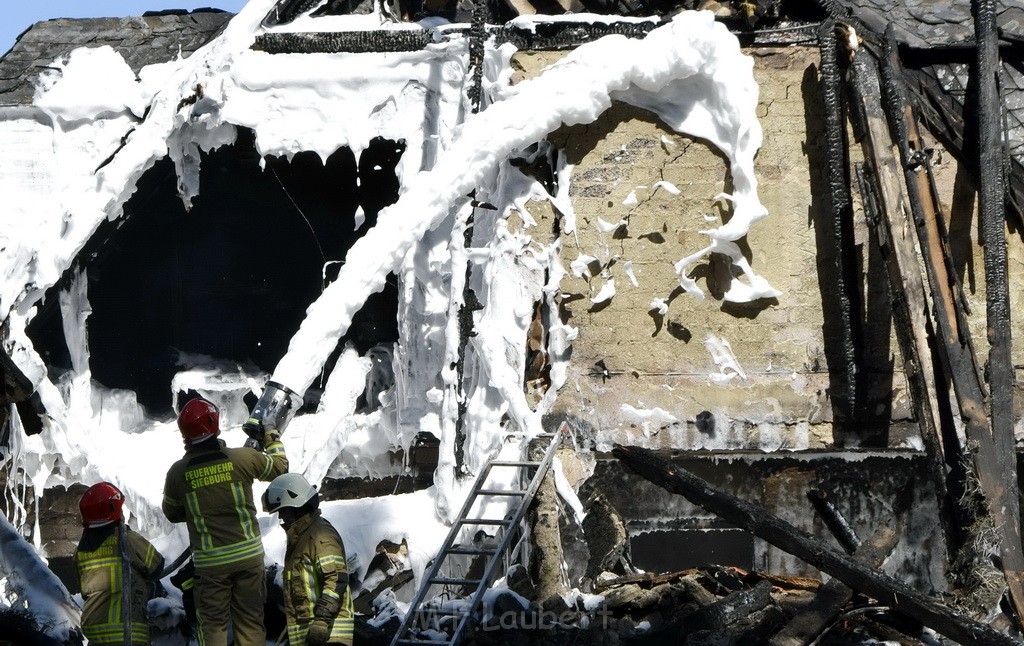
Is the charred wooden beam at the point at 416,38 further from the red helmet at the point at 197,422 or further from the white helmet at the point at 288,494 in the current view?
the white helmet at the point at 288,494

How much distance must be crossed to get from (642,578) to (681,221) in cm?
222

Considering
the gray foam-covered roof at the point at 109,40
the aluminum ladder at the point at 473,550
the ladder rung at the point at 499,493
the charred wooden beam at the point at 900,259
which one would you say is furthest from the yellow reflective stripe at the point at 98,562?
the charred wooden beam at the point at 900,259

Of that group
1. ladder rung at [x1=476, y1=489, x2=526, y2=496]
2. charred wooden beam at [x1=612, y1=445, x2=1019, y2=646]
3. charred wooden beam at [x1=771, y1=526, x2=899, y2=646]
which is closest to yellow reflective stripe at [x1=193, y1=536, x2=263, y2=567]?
ladder rung at [x1=476, y1=489, x2=526, y2=496]

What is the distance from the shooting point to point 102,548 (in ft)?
16.3

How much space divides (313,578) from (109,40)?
5025 mm

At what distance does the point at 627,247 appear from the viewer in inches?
261

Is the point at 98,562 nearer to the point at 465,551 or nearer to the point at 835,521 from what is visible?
the point at 465,551

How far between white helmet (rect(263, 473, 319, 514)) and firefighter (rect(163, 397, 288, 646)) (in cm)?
30

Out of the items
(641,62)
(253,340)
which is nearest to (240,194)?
(253,340)

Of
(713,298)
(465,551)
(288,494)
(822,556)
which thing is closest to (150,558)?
(288,494)

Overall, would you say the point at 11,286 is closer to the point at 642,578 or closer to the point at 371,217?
the point at 371,217

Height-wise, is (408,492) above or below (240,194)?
below

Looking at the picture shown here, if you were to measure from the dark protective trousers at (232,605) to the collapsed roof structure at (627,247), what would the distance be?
1.24 m

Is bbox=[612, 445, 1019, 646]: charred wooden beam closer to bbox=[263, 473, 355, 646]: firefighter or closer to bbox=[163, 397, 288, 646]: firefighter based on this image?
bbox=[263, 473, 355, 646]: firefighter
